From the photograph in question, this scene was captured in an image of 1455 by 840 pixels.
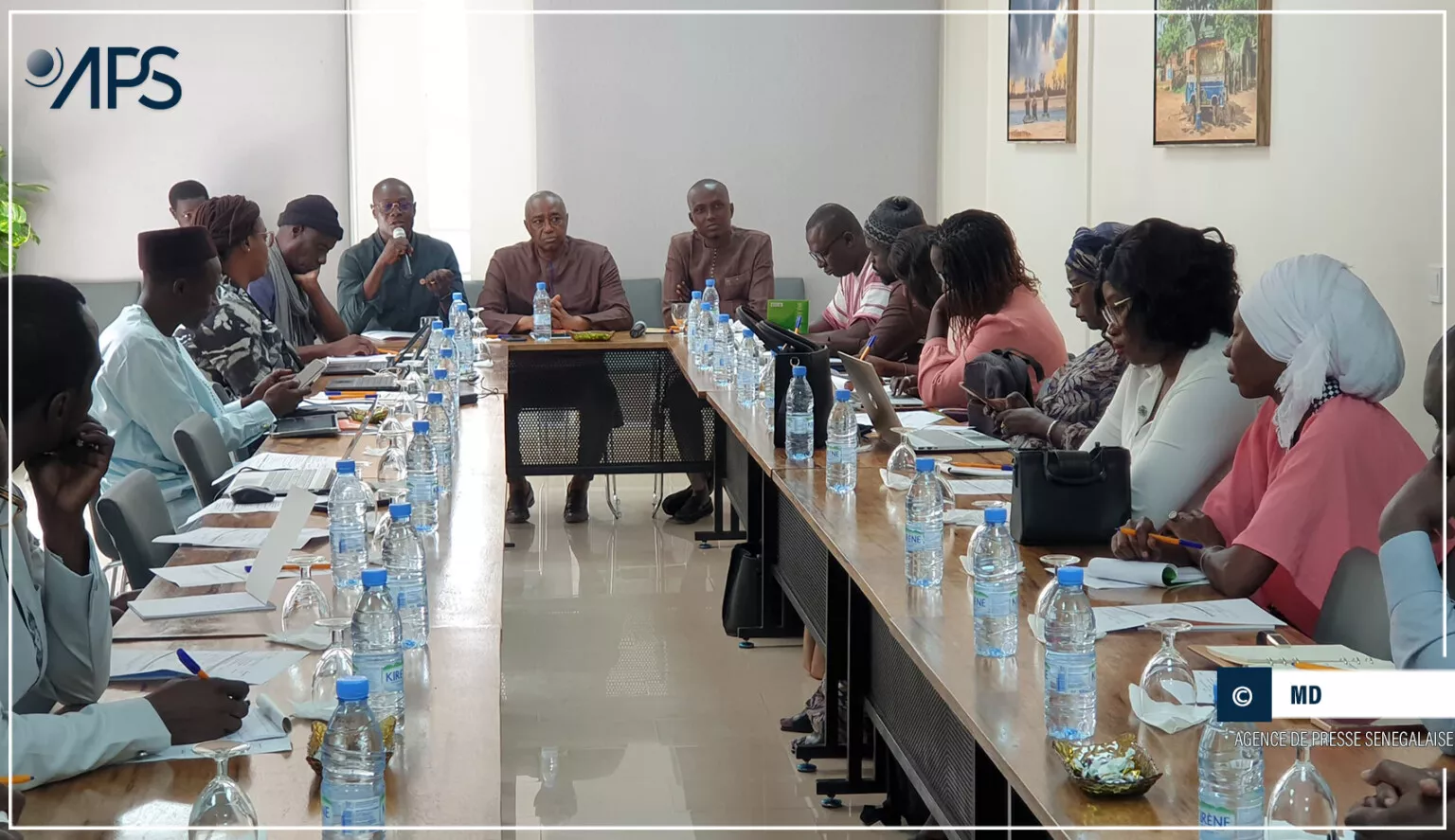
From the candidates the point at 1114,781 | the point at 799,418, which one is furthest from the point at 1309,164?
the point at 1114,781

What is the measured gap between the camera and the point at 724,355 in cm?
521

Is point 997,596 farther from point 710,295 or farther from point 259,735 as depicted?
point 710,295

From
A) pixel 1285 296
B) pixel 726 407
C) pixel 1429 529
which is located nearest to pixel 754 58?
pixel 726 407

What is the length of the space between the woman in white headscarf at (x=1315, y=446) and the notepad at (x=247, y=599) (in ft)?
4.74

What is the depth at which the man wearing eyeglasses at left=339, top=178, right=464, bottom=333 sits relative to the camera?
6.58 meters

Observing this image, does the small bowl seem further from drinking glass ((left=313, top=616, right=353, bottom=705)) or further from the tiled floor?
the tiled floor

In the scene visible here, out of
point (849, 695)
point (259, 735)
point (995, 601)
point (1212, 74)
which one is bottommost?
point (849, 695)

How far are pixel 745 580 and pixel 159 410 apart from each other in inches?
65.8

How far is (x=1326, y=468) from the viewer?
7.68ft

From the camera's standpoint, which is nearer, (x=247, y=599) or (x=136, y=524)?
(x=247, y=599)

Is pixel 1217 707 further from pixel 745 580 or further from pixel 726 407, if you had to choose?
pixel 726 407

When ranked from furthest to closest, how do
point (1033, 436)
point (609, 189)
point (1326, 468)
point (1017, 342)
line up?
1. point (609, 189)
2. point (1017, 342)
3. point (1033, 436)
4. point (1326, 468)

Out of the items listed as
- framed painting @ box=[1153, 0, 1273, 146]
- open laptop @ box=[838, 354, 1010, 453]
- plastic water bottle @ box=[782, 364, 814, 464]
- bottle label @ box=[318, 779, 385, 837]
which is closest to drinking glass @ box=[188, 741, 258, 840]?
bottle label @ box=[318, 779, 385, 837]

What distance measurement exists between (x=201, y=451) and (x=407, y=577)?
1.54 m
